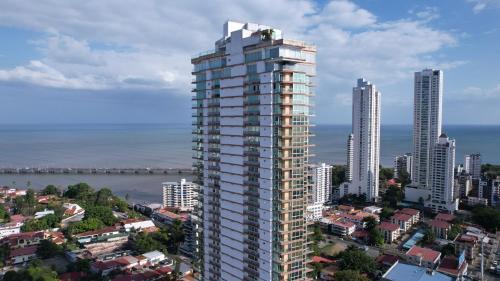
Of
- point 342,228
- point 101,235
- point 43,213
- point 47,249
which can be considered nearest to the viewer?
point 47,249

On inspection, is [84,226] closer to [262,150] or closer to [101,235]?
[101,235]

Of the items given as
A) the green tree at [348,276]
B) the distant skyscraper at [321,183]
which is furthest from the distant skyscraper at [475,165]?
the green tree at [348,276]

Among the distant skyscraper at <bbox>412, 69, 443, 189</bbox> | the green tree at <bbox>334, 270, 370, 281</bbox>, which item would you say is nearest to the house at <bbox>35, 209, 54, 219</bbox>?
the green tree at <bbox>334, 270, 370, 281</bbox>

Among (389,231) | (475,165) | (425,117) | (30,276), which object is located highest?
(425,117)

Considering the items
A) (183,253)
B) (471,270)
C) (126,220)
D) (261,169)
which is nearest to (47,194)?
(126,220)

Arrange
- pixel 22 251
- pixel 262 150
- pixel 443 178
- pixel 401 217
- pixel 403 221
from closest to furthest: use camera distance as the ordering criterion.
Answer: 1. pixel 262 150
2. pixel 22 251
3. pixel 403 221
4. pixel 401 217
5. pixel 443 178

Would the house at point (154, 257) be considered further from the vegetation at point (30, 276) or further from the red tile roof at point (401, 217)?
the red tile roof at point (401, 217)

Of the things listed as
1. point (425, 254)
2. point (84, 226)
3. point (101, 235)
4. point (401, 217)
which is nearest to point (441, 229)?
point (401, 217)
